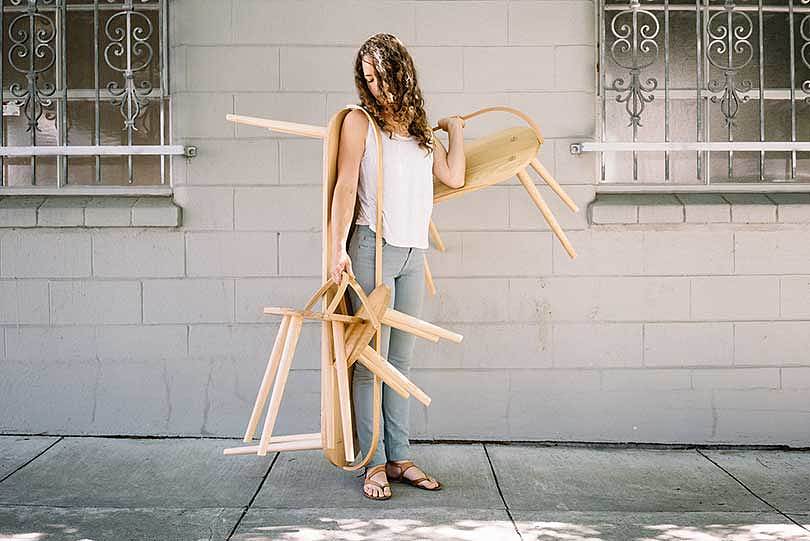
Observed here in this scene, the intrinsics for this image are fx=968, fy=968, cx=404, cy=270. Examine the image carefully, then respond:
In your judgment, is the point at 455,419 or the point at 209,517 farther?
the point at 455,419

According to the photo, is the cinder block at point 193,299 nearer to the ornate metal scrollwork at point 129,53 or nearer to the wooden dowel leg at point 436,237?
the ornate metal scrollwork at point 129,53

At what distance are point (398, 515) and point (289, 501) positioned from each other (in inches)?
20.9

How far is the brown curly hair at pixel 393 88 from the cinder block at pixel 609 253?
1.43 metres

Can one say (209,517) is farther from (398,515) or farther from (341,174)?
(341,174)

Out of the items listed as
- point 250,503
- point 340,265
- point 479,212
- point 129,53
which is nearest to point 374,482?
point 250,503

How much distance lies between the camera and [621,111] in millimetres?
5379

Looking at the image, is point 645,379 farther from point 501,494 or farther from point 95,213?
point 95,213

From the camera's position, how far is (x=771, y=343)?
17.5 ft

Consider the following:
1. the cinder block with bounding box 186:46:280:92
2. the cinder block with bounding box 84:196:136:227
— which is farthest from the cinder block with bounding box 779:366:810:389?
the cinder block with bounding box 84:196:136:227

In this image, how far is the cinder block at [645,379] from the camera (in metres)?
5.30

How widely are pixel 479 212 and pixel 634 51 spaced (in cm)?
124

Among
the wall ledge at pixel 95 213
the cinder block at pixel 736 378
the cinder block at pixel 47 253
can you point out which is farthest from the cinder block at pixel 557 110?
the cinder block at pixel 47 253

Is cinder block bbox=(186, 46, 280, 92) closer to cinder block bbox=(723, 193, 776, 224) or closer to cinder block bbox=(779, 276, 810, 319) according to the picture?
cinder block bbox=(723, 193, 776, 224)

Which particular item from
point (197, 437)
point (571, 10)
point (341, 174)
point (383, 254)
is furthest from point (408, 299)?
point (571, 10)
